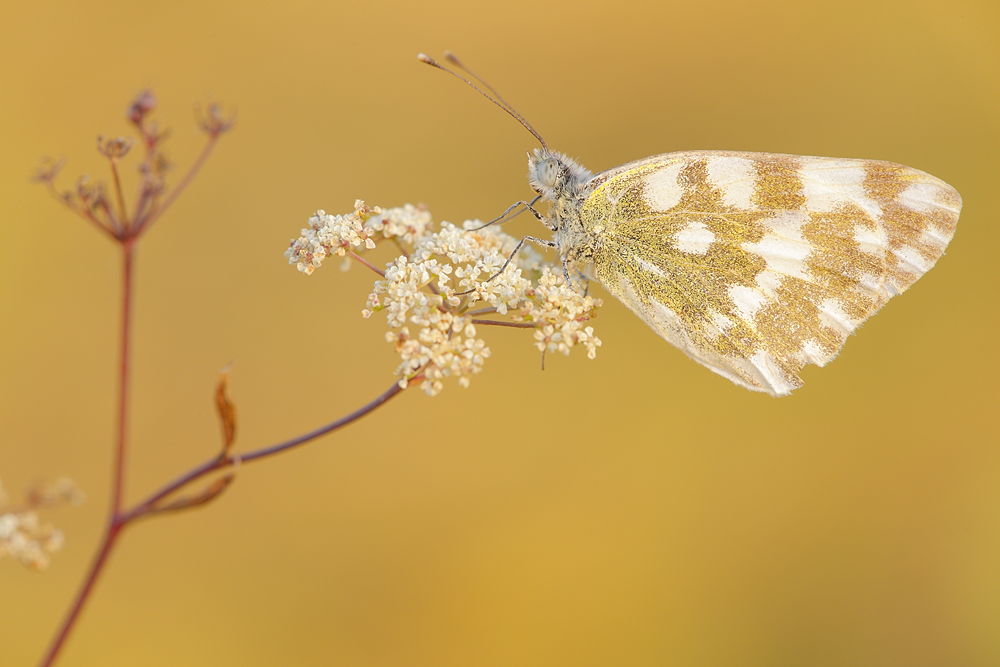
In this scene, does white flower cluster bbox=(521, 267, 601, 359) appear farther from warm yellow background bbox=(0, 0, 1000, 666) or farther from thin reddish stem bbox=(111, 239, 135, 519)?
warm yellow background bbox=(0, 0, 1000, 666)

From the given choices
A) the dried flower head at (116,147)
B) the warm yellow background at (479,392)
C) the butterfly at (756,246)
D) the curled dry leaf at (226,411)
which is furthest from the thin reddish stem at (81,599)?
the warm yellow background at (479,392)

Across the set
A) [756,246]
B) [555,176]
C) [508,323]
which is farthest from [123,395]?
[756,246]

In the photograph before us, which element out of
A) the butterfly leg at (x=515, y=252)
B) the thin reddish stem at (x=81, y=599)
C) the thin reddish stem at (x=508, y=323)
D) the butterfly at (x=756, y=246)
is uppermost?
the butterfly at (x=756, y=246)

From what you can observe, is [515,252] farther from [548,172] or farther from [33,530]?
[33,530]

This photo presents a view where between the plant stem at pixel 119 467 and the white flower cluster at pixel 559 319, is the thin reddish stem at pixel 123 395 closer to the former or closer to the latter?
the plant stem at pixel 119 467

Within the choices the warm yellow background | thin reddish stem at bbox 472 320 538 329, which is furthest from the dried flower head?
the warm yellow background

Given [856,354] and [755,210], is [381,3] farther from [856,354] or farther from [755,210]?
[856,354]
